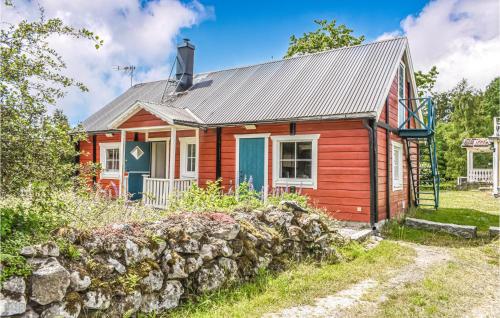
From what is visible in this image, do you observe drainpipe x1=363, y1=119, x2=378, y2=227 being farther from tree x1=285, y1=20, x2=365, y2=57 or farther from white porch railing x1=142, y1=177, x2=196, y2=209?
tree x1=285, y1=20, x2=365, y2=57

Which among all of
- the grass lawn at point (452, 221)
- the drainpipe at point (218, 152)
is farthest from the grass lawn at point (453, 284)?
the drainpipe at point (218, 152)

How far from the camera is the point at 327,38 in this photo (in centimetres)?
2278

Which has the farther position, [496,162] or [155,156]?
[496,162]

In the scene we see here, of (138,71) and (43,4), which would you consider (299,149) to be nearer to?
→ (43,4)

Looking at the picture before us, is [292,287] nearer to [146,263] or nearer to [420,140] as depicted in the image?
[146,263]

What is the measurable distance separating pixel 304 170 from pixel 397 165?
3.58 meters

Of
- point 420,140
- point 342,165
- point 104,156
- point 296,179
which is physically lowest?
point 296,179

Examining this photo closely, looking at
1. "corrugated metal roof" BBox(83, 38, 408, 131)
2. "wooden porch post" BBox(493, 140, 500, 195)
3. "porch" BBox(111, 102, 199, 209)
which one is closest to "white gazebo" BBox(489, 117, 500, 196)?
"wooden porch post" BBox(493, 140, 500, 195)

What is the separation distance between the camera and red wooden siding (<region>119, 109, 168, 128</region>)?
1027 centimetres

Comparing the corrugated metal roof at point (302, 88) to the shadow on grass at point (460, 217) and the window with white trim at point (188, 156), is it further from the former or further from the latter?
the shadow on grass at point (460, 217)

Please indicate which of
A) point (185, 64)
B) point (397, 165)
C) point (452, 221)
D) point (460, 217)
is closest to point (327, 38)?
point (185, 64)

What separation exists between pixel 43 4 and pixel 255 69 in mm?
10044

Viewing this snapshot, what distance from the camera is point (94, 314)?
3117mm

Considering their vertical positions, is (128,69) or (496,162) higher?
(128,69)
